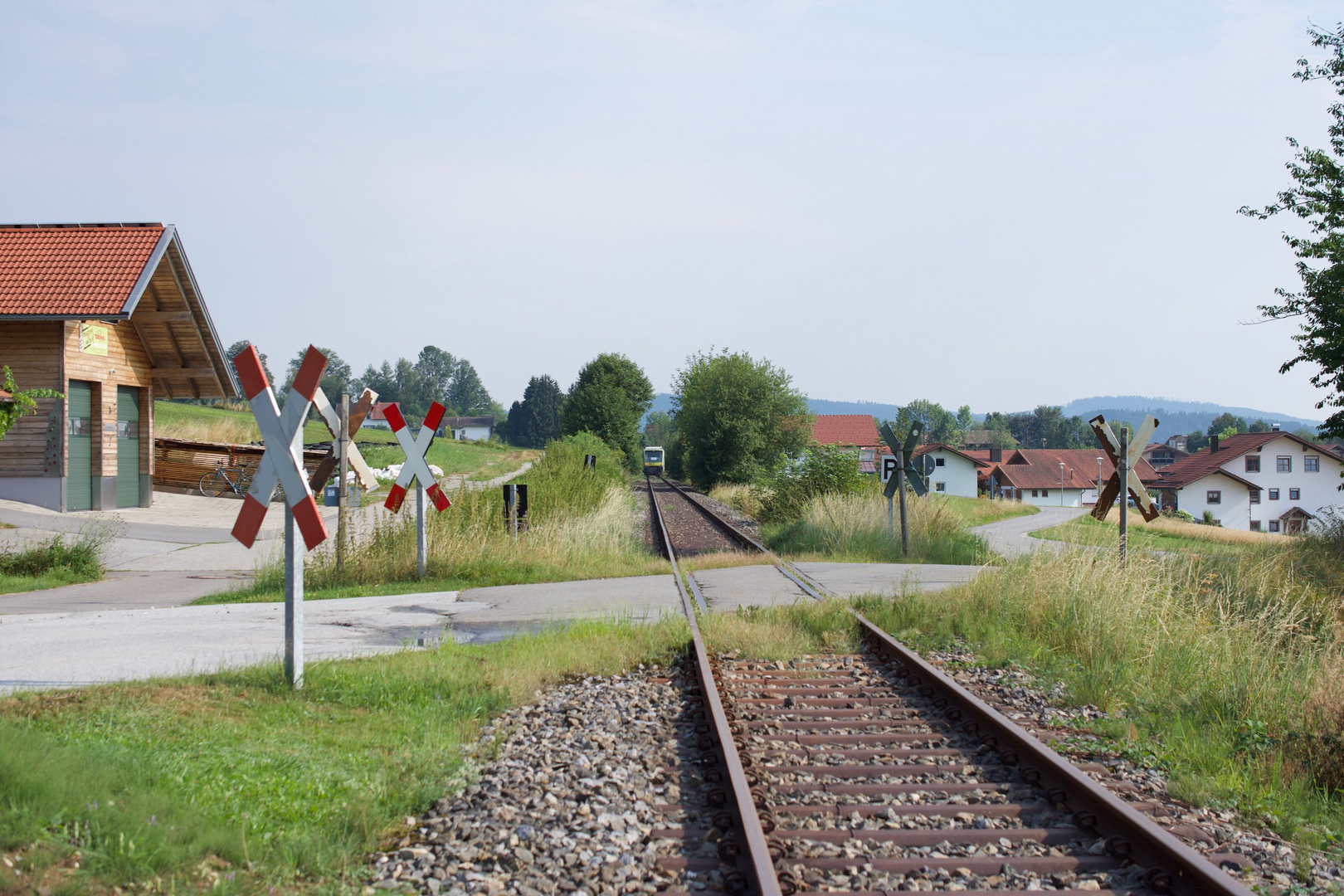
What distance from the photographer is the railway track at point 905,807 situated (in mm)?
3756

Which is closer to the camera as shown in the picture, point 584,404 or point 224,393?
point 224,393

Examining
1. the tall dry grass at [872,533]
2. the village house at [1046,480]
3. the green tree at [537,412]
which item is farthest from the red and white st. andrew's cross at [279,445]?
the green tree at [537,412]

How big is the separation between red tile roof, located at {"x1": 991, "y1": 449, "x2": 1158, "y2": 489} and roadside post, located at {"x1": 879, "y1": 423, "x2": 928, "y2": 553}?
113m

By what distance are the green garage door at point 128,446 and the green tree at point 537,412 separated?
441 ft

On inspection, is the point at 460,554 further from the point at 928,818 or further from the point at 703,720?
the point at 928,818

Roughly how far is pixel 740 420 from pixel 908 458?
37.7 metres

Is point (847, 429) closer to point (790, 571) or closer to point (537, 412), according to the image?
point (537, 412)

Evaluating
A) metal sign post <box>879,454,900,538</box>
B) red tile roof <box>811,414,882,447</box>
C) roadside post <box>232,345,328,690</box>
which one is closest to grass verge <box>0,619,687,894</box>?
roadside post <box>232,345,328,690</box>

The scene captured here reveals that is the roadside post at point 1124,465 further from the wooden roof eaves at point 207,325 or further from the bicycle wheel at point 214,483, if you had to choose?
the bicycle wheel at point 214,483

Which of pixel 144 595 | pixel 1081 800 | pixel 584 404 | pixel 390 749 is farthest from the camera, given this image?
pixel 584 404

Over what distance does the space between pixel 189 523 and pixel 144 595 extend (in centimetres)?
1192

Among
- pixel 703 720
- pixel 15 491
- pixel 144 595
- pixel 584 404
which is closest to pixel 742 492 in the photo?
pixel 15 491

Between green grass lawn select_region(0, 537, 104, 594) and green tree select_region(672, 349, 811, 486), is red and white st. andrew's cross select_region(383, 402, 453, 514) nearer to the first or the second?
green grass lawn select_region(0, 537, 104, 594)

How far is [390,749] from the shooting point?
5.22 m
